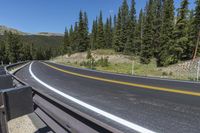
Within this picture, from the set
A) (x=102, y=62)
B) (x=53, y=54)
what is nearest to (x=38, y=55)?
(x=53, y=54)

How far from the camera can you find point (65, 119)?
322cm

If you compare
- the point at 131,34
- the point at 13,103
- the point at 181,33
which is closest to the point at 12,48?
the point at 131,34

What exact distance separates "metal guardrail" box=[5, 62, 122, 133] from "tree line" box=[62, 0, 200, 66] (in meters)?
29.9

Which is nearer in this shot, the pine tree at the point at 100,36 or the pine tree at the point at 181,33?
the pine tree at the point at 181,33

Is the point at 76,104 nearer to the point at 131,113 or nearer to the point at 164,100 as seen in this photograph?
the point at 131,113

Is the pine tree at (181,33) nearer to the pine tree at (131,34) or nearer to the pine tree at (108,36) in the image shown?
the pine tree at (131,34)

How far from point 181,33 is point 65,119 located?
110 ft

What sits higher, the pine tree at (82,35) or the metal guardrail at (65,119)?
the pine tree at (82,35)

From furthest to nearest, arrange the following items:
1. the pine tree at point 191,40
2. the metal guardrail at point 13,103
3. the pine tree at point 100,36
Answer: the pine tree at point 100,36 < the pine tree at point 191,40 < the metal guardrail at point 13,103

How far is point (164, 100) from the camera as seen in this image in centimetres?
550

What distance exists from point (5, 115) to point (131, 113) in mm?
2882

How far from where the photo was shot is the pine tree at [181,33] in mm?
31220

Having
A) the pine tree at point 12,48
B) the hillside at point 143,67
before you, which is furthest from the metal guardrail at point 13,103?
the pine tree at point 12,48

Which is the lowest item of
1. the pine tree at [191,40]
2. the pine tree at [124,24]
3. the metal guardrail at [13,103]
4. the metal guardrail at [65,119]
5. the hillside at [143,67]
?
the hillside at [143,67]
